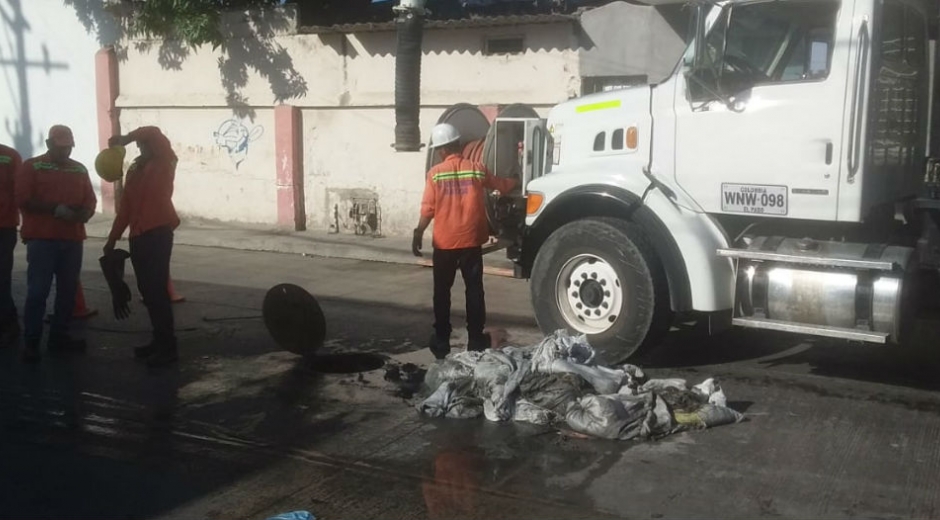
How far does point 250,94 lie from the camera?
15469 mm

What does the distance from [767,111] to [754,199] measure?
56 centimetres

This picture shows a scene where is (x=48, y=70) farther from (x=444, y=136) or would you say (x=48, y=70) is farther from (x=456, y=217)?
(x=456, y=217)

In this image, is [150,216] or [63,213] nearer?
[150,216]

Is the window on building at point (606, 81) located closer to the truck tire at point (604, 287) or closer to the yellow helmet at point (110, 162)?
the truck tire at point (604, 287)

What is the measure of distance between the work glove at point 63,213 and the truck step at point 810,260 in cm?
449

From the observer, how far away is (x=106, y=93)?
55.7 ft

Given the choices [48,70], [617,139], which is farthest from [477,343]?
[48,70]

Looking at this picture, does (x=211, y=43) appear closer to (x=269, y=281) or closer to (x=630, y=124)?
(x=269, y=281)

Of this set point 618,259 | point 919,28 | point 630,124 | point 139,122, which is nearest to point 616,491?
point 618,259

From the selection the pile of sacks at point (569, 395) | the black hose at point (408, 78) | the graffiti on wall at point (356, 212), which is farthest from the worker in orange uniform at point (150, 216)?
the graffiti on wall at point (356, 212)

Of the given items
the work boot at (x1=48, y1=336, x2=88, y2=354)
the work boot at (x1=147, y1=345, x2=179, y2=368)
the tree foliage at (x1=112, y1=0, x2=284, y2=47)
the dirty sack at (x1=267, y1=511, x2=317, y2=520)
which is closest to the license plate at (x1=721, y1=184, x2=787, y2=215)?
the dirty sack at (x1=267, y1=511, x2=317, y2=520)

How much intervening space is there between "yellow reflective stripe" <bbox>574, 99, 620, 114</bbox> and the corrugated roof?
5.46 m

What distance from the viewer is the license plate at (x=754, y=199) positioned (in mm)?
6461

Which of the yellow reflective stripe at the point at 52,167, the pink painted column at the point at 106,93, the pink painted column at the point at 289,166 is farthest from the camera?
the pink painted column at the point at 106,93
